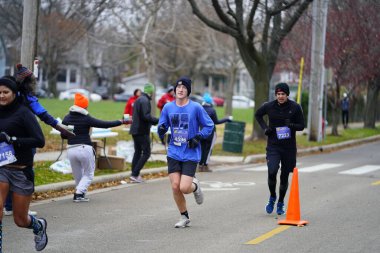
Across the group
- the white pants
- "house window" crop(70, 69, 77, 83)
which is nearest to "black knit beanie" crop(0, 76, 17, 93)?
the white pants

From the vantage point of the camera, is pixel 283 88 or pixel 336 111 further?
pixel 336 111

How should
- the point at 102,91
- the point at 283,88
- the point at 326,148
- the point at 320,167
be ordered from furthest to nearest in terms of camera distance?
1. the point at 102,91
2. the point at 326,148
3. the point at 320,167
4. the point at 283,88

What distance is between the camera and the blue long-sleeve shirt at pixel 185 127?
10.2 m

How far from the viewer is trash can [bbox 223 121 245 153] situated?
23.6 meters

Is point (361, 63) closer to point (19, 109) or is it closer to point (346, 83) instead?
point (346, 83)

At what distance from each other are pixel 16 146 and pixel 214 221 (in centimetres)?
400

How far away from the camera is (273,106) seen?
456 inches

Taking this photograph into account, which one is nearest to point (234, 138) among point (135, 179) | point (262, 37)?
point (262, 37)

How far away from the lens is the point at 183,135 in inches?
402

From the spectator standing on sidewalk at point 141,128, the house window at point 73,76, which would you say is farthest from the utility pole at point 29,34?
the house window at point 73,76

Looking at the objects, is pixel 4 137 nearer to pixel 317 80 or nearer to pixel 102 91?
pixel 317 80

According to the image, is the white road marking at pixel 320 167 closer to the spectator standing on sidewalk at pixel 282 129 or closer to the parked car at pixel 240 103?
the spectator standing on sidewalk at pixel 282 129

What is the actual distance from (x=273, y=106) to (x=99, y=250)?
3849 mm

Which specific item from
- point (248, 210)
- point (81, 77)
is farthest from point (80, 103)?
point (81, 77)
